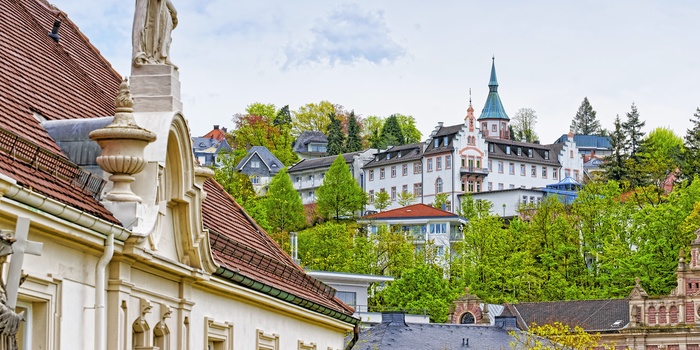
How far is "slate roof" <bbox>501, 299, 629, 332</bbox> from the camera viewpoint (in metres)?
116

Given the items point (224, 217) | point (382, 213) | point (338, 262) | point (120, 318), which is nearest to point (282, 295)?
point (224, 217)

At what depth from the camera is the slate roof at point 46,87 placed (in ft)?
53.6

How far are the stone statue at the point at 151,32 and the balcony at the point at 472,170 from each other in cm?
16657

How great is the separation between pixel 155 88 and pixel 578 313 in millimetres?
100008

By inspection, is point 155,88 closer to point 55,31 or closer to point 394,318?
point 55,31

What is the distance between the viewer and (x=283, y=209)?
156m

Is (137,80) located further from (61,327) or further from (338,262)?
(338,262)

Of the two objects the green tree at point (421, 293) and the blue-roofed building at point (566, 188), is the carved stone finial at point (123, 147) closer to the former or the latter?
the green tree at point (421, 293)

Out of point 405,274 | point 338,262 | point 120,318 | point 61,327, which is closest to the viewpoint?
point 61,327

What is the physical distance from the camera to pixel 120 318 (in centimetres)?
1773

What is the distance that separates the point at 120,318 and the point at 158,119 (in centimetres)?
259

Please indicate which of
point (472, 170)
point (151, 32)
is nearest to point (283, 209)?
point (472, 170)

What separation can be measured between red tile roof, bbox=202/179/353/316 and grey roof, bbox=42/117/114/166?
14.4 ft

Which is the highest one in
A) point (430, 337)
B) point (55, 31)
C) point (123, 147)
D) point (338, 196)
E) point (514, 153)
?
point (514, 153)
